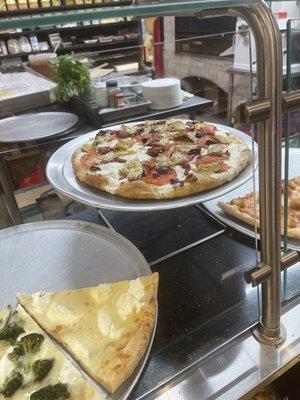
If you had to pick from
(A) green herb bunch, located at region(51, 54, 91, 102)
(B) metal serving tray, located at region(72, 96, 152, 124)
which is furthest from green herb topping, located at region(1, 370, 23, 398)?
(A) green herb bunch, located at region(51, 54, 91, 102)

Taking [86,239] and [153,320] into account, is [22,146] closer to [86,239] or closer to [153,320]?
[86,239]

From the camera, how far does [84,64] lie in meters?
1.50

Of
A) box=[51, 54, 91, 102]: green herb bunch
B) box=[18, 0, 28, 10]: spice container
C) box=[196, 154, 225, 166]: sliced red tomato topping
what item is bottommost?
box=[196, 154, 225, 166]: sliced red tomato topping

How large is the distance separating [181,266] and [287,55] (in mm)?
424

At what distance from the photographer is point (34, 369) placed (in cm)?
49

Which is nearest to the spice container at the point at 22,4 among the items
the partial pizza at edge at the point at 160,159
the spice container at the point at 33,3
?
the spice container at the point at 33,3

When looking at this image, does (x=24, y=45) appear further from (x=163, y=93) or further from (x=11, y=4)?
(x=163, y=93)

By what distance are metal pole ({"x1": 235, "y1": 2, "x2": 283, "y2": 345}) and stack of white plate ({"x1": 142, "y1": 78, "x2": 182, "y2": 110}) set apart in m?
0.89

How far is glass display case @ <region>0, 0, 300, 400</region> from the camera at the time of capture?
42cm

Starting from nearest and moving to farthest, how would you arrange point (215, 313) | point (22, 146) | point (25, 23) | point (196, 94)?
point (25, 23) < point (215, 313) < point (22, 146) < point (196, 94)

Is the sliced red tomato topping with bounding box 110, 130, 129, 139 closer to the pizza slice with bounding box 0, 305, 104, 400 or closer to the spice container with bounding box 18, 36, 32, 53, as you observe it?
the pizza slice with bounding box 0, 305, 104, 400

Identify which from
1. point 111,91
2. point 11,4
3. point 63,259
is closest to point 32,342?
point 63,259

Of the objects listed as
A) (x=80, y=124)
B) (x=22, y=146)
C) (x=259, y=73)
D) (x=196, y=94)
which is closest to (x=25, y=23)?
(x=259, y=73)

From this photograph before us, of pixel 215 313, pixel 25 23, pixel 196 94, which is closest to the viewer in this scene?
pixel 25 23
